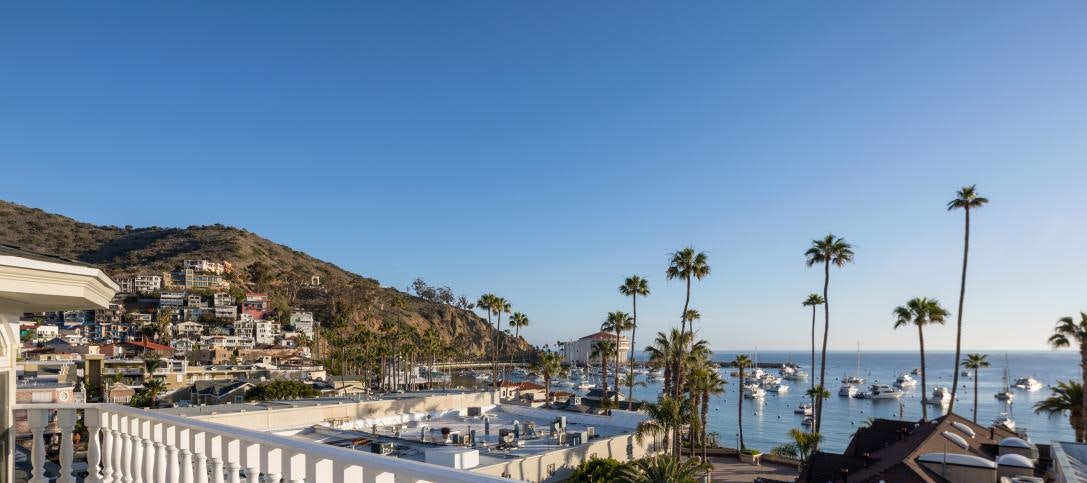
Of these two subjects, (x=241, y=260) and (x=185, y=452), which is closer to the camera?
(x=185, y=452)

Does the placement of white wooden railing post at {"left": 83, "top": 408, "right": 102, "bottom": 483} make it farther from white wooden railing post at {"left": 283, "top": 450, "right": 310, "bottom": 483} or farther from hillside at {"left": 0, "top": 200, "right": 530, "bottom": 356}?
hillside at {"left": 0, "top": 200, "right": 530, "bottom": 356}

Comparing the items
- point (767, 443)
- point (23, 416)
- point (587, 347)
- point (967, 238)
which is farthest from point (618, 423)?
point (587, 347)

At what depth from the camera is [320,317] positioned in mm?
127812

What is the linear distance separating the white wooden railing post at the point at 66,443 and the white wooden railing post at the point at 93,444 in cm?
11

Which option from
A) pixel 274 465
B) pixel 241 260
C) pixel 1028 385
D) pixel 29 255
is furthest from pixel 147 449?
pixel 1028 385

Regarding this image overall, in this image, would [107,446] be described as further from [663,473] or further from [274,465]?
[663,473]

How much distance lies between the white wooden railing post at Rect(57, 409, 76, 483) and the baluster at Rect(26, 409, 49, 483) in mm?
102

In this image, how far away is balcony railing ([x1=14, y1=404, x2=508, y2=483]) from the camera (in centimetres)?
177

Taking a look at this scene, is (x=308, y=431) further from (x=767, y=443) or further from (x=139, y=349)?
(x=139, y=349)

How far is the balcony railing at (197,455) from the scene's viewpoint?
1773 mm

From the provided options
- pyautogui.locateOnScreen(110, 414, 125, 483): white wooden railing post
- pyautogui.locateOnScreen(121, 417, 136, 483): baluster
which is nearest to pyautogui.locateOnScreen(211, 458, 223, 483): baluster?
pyautogui.locateOnScreen(121, 417, 136, 483): baluster

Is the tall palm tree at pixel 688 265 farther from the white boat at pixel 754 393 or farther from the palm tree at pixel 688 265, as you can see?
the white boat at pixel 754 393

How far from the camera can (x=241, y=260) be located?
142m

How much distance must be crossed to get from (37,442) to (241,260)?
504 ft
